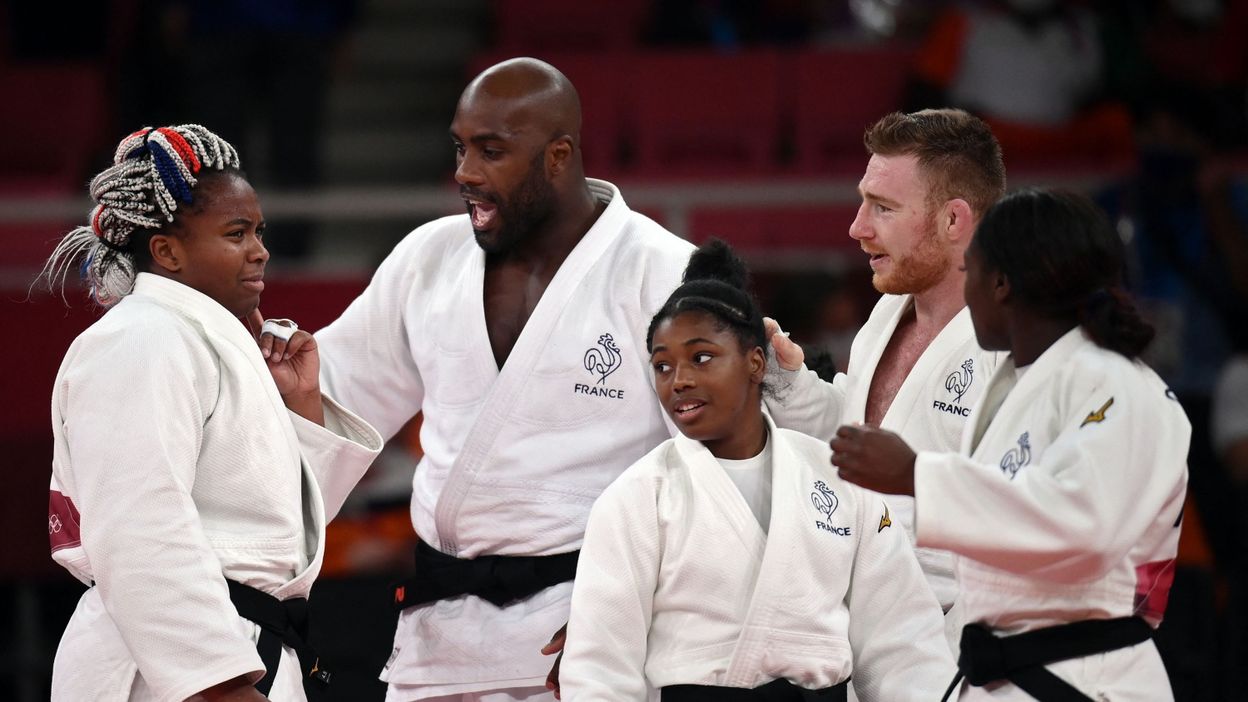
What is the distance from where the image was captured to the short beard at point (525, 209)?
10.9ft

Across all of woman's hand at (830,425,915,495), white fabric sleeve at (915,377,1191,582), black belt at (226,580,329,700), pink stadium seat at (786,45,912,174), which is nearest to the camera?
white fabric sleeve at (915,377,1191,582)

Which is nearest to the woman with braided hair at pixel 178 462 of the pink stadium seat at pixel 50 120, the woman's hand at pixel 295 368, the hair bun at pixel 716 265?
the woman's hand at pixel 295 368

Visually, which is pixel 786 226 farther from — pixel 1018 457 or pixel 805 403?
pixel 1018 457

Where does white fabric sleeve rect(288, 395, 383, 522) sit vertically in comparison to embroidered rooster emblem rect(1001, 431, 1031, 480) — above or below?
below

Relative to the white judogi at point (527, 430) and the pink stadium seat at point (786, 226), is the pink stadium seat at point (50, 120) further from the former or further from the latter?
the white judogi at point (527, 430)

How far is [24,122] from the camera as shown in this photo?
7438 mm

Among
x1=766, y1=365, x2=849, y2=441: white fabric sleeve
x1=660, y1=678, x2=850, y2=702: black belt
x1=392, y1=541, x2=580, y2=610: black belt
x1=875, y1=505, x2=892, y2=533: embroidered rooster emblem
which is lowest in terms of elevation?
x1=392, y1=541, x2=580, y2=610: black belt

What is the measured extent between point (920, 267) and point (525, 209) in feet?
2.83

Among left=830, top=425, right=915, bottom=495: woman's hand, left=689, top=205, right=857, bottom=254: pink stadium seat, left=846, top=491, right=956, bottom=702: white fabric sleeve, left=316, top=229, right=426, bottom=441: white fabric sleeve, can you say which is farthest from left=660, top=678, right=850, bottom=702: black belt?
left=689, top=205, right=857, bottom=254: pink stadium seat

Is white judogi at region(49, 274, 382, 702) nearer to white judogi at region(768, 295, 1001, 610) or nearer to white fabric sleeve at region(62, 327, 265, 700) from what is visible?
white fabric sleeve at region(62, 327, 265, 700)

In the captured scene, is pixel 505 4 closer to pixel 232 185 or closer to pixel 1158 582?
pixel 232 185

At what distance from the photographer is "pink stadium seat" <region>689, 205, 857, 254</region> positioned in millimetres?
6293

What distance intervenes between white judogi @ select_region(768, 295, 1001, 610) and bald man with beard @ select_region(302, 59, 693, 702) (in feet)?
1.08

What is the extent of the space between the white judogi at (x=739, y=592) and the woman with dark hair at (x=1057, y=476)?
0.32 metres
